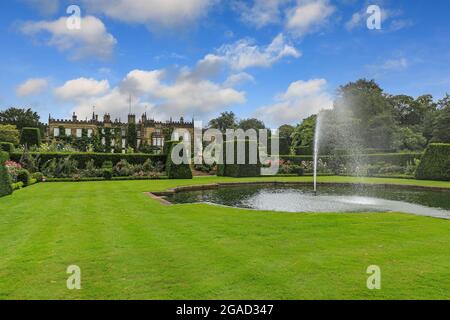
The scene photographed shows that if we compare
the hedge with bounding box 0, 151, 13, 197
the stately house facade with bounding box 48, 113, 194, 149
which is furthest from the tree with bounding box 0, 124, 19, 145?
the hedge with bounding box 0, 151, 13, 197

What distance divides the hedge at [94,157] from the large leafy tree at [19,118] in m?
37.2

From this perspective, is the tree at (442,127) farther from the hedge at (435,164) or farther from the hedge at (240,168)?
the hedge at (240,168)

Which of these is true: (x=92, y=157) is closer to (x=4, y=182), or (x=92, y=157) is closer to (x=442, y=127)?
(x=4, y=182)

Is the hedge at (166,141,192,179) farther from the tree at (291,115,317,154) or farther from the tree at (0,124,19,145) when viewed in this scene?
the tree at (0,124,19,145)

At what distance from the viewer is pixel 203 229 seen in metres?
6.13

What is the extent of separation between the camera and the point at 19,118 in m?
54.7

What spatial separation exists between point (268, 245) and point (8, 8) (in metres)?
7.52

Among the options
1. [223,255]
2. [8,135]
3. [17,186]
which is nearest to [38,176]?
[17,186]

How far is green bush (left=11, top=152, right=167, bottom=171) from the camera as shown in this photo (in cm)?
2095

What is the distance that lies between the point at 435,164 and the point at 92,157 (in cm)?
2135

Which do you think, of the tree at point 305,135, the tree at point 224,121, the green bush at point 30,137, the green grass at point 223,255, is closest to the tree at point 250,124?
the tree at point 224,121

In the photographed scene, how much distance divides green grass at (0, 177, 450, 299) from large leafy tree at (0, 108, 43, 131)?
53.0 metres
